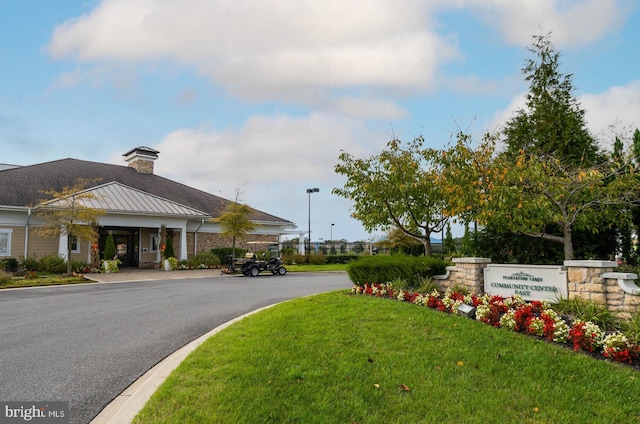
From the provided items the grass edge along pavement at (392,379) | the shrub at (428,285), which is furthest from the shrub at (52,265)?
the shrub at (428,285)

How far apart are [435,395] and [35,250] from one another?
23948 millimetres

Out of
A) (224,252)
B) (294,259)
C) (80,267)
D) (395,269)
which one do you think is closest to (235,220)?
(224,252)

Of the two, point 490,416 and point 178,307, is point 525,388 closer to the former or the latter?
point 490,416

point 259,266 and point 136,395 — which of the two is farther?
point 259,266

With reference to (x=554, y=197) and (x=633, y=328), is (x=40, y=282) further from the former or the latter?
(x=633, y=328)

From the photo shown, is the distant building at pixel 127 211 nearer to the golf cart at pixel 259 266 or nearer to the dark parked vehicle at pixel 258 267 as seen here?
the golf cart at pixel 259 266

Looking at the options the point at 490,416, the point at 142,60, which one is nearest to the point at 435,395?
the point at 490,416

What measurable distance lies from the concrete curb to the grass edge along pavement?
0.14 m

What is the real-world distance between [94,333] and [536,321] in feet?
23.7

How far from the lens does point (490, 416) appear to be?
4.12 m

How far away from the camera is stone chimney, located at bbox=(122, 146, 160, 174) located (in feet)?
110

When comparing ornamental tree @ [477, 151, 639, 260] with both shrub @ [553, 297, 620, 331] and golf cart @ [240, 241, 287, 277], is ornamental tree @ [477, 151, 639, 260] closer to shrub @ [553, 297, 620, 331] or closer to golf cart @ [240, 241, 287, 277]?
shrub @ [553, 297, 620, 331]

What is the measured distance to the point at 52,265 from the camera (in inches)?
827

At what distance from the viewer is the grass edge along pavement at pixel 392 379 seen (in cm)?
411
